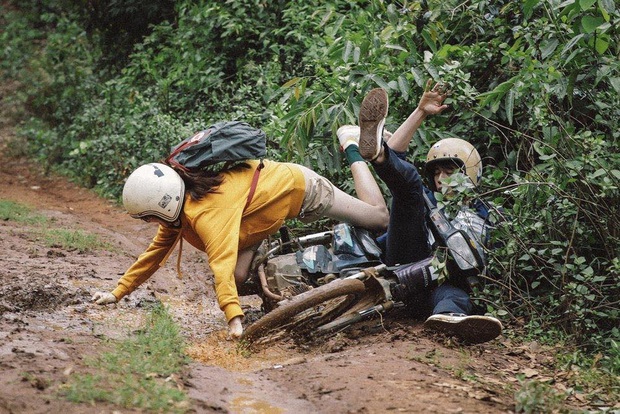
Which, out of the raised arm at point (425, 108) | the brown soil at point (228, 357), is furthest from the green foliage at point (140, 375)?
the raised arm at point (425, 108)

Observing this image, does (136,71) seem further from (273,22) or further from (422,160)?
(422,160)

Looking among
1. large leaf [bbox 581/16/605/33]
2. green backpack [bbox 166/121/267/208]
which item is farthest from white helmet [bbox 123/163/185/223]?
large leaf [bbox 581/16/605/33]

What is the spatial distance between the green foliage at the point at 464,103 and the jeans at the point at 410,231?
0.33 m

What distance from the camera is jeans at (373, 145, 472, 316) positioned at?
212 inches

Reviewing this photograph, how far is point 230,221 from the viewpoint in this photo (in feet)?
17.5

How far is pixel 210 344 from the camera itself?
528cm

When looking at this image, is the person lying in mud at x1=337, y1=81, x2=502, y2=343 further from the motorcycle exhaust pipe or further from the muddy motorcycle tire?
the muddy motorcycle tire

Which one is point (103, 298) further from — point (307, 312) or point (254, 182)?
point (307, 312)

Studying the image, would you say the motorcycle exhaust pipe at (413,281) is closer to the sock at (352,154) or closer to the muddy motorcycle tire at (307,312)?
the muddy motorcycle tire at (307,312)

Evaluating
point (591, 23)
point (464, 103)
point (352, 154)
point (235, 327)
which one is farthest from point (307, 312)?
point (591, 23)

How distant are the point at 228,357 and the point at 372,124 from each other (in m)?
1.68

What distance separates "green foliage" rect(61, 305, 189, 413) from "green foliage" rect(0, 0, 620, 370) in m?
2.13

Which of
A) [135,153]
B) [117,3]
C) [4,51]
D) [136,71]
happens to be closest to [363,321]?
[135,153]

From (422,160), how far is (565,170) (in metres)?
1.61
